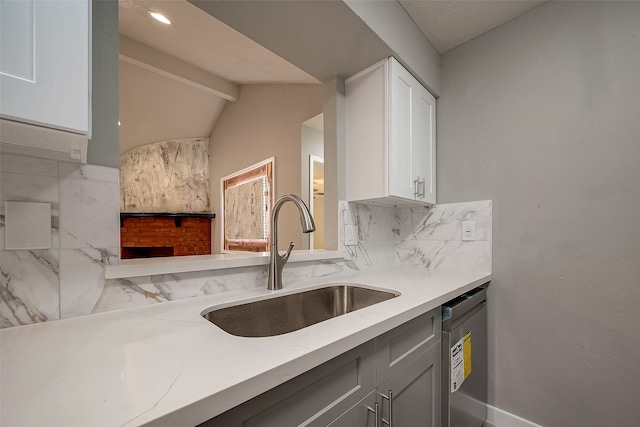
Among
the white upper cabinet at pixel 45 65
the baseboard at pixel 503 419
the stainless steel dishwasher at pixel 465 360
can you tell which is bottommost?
the baseboard at pixel 503 419

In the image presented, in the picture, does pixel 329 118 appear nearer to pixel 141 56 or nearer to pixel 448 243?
pixel 448 243

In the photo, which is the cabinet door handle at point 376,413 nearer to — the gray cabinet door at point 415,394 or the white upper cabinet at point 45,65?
the gray cabinet door at point 415,394

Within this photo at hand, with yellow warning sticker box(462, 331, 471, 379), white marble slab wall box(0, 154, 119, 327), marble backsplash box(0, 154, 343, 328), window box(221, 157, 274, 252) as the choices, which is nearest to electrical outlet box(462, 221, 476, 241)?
yellow warning sticker box(462, 331, 471, 379)

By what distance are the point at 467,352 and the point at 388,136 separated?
45.9 inches

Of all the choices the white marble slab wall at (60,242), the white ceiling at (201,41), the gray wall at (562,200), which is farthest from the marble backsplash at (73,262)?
the white ceiling at (201,41)

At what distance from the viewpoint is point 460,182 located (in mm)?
1802

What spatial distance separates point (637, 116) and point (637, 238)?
22.0 inches

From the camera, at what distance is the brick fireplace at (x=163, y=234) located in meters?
5.02

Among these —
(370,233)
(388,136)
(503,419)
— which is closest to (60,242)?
(388,136)

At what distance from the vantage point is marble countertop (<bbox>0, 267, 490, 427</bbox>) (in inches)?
15.5

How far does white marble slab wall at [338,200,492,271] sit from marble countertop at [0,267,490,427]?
912mm

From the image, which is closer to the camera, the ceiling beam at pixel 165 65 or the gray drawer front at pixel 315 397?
the gray drawer front at pixel 315 397

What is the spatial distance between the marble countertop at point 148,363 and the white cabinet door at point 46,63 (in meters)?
0.45

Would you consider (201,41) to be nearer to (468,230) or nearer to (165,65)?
(165,65)
